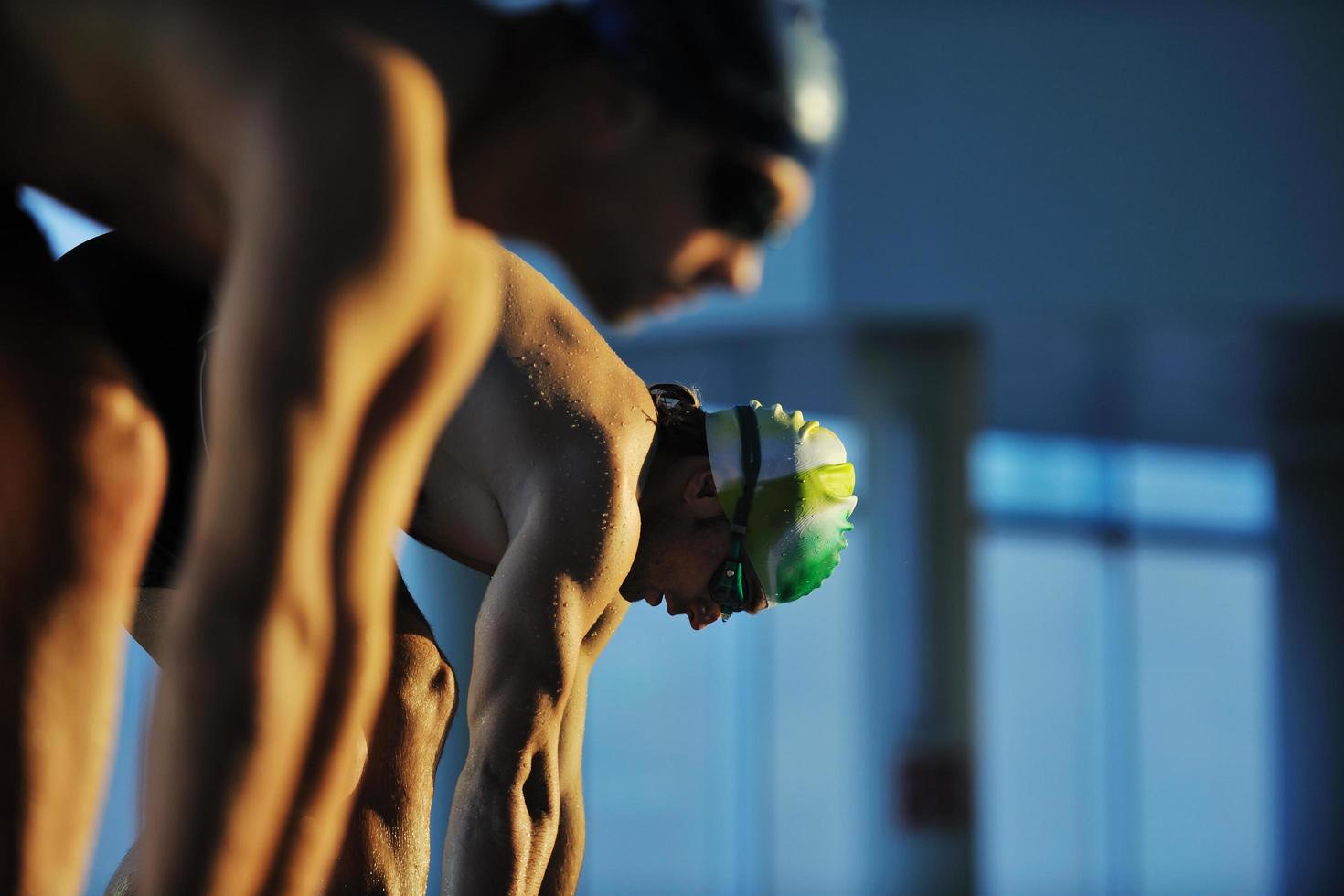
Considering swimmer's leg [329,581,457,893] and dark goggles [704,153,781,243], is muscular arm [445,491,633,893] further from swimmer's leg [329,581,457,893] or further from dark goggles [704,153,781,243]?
dark goggles [704,153,781,243]

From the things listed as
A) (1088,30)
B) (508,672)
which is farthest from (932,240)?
(508,672)

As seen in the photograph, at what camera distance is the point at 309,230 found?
1.18 metres

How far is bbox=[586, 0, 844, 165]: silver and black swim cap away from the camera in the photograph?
1347mm

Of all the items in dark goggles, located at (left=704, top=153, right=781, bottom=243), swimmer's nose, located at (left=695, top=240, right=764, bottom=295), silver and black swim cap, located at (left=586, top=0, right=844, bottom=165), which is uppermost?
silver and black swim cap, located at (left=586, top=0, right=844, bottom=165)

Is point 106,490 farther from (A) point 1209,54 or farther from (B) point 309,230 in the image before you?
(A) point 1209,54

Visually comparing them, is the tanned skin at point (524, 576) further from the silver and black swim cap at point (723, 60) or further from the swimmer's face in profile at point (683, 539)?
the silver and black swim cap at point (723, 60)

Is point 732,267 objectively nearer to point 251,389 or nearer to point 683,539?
point 251,389

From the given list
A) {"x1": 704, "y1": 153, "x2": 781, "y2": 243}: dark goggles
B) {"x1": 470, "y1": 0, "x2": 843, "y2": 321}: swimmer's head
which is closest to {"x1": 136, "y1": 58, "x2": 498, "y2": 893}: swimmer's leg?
{"x1": 470, "y1": 0, "x2": 843, "y2": 321}: swimmer's head

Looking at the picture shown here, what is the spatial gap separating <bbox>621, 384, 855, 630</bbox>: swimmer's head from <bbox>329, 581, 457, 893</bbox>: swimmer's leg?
0.41 m

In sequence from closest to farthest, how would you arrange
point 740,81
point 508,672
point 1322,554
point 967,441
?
1. point 740,81
2. point 508,672
3. point 967,441
4. point 1322,554

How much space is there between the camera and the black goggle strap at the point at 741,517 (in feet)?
9.56

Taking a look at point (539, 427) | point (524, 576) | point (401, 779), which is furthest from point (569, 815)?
point (539, 427)

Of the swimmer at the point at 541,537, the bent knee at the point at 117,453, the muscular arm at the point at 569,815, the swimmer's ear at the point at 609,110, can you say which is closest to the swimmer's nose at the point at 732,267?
the swimmer's ear at the point at 609,110

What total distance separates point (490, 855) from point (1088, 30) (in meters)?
6.52
